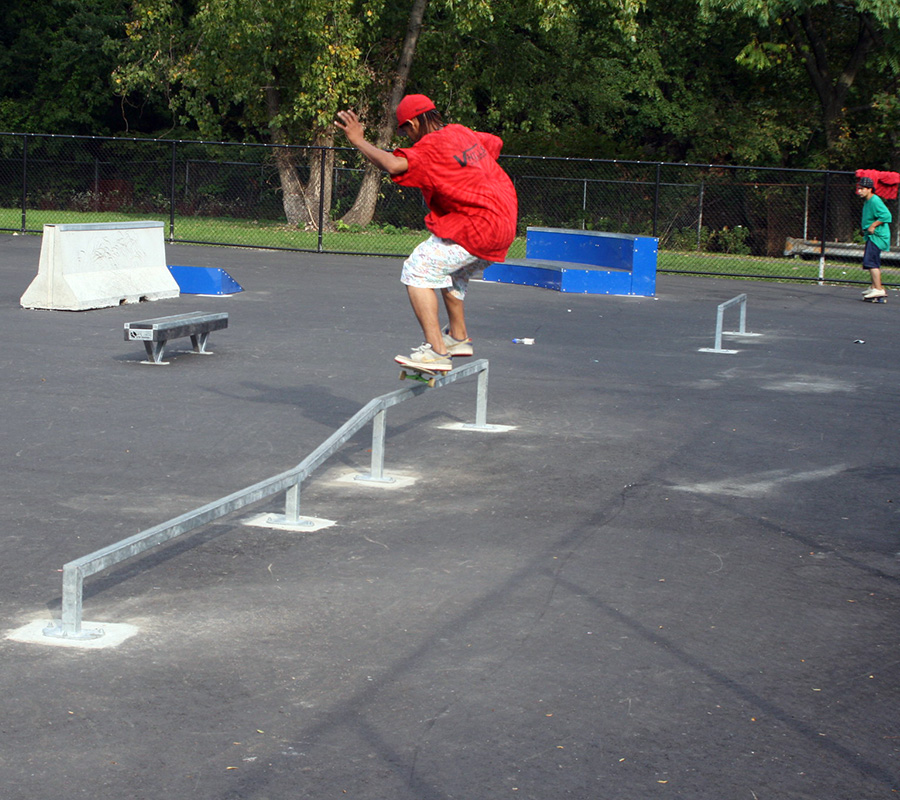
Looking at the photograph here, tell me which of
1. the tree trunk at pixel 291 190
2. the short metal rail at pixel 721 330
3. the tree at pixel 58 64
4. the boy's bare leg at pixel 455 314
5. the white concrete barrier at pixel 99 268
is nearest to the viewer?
the boy's bare leg at pixel 455 314

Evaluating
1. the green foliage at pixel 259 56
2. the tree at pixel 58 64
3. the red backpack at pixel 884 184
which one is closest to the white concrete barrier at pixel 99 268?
the red backpack at pixel 884 184

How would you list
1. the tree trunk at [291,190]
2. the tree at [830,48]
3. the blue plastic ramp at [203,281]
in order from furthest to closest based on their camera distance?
1. the tree trunk at [291,190]
2. the tree at [830,48]
3. the blue plastic ramp at [203,281]

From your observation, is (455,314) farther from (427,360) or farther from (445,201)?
(445,201)

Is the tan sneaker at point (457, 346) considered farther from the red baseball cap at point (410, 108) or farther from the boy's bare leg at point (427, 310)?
the red baseball cap at point (410, 108)

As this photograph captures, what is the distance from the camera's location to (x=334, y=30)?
3062cm

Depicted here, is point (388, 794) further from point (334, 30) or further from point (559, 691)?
point (334, 30)

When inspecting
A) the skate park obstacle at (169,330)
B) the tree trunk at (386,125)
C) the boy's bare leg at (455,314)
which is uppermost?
the tree trunk at (386,125)

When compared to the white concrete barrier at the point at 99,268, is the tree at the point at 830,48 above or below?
above

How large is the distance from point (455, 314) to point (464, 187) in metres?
1.12

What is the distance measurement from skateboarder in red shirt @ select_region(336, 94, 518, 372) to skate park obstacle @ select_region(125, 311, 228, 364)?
4.12m

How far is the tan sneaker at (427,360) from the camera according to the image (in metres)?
7.37

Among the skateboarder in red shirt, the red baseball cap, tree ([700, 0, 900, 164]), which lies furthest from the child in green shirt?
the red baseball cap

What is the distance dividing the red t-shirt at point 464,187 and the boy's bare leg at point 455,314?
22.8 inches

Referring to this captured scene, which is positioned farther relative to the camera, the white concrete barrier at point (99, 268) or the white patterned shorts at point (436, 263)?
the white concrete barrier at point (99, 268)
